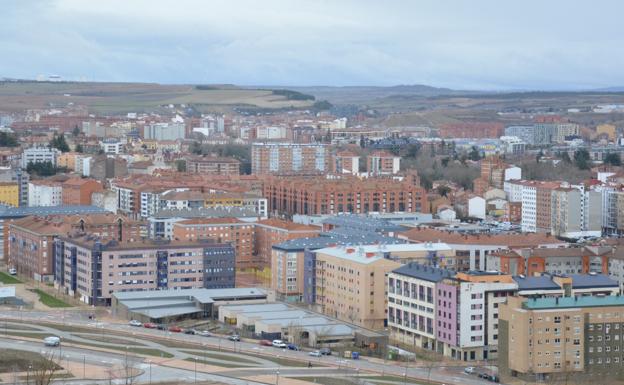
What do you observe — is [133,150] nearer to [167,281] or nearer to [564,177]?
[564,177]

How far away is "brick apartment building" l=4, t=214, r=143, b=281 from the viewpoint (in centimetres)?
3081

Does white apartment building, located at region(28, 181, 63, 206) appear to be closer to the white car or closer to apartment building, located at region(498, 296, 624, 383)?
the white car

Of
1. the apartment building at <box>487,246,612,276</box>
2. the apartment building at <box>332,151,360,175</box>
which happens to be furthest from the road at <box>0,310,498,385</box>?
the apartment building at <box>332,151,360,175</box>

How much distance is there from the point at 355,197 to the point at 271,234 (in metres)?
9.44

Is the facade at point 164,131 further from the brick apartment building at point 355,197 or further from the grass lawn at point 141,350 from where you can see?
the grass lawn at point 141,350

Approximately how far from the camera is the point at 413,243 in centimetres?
2859

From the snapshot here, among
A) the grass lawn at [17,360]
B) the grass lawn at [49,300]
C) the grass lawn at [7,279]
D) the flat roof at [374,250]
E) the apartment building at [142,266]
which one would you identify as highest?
the flat roof at [374,250]

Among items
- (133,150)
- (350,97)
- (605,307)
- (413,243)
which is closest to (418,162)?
(133,150)

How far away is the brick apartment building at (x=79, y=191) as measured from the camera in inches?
1699

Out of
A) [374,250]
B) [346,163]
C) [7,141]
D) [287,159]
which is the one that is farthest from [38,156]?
[374,250]

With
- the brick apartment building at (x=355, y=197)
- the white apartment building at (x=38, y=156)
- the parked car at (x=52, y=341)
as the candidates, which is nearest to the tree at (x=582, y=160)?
the brick apartment building at (x=355, y=197)

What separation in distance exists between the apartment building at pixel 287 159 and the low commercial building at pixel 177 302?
30.2 m

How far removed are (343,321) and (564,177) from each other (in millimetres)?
27812

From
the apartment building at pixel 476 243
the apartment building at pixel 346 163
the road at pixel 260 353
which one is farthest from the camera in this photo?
the apartment building at pixel 346 163
